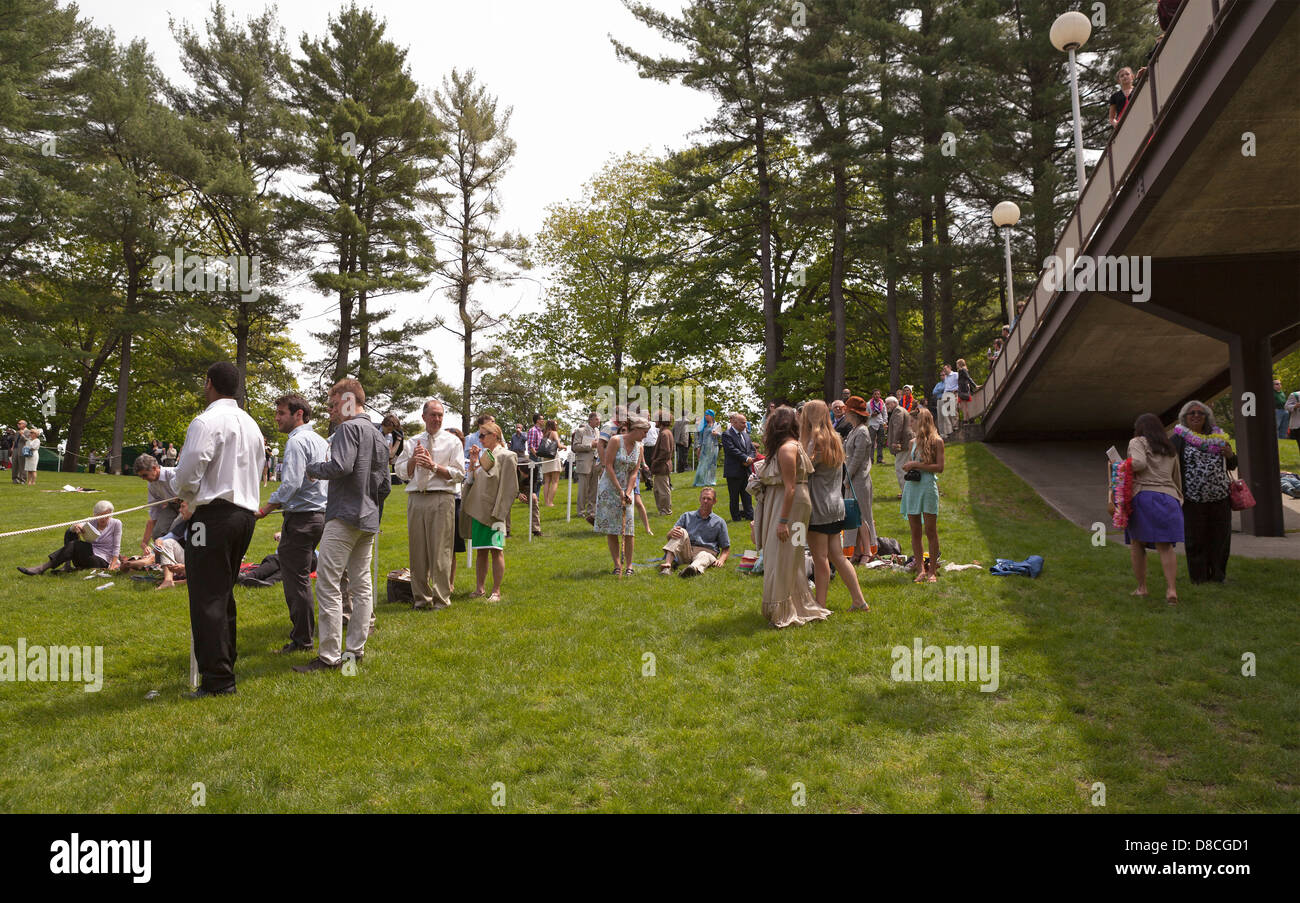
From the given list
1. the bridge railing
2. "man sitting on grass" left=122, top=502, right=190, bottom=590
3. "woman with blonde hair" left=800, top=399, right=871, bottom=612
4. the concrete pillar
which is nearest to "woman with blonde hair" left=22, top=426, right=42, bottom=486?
"man sitting on grass" left=122, top=502, right=190, bottom=590

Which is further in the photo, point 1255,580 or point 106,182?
point 106,182

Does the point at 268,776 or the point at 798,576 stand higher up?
the point at 798,576

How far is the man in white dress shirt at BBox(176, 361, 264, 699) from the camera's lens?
5805 millimetres

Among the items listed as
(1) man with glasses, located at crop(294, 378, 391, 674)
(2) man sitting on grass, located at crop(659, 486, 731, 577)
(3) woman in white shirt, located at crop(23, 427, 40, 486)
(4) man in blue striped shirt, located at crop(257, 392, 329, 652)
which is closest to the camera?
(1) man with glasses, located at crop(294, 378, 391, 674)

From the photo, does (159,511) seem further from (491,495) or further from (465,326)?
(465,326)

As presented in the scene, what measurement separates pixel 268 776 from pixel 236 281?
3390 centimetres

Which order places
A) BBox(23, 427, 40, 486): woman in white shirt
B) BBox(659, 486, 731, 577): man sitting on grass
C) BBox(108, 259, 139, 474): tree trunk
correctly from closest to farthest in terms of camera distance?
1. BBox(659, 486, 731, 577): man sitting on grass
2. BBox(23, 427, 40, 486): woman in white shirt
3. BBox(108, 259, 139, 474): tree trunk

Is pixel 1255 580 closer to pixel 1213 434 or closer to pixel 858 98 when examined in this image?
pixel 1213 434

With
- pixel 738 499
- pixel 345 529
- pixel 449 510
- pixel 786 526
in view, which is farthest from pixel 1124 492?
pixel 345 529

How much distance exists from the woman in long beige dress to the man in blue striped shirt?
3.98m

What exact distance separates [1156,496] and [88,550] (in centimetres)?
1296

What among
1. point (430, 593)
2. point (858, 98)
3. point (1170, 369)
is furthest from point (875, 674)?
point (858, 98)

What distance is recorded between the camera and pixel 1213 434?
8.98 m

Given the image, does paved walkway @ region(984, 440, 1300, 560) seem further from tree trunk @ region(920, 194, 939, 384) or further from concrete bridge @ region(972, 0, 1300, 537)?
tree trunk @ region(920, 194, 939, 384)
